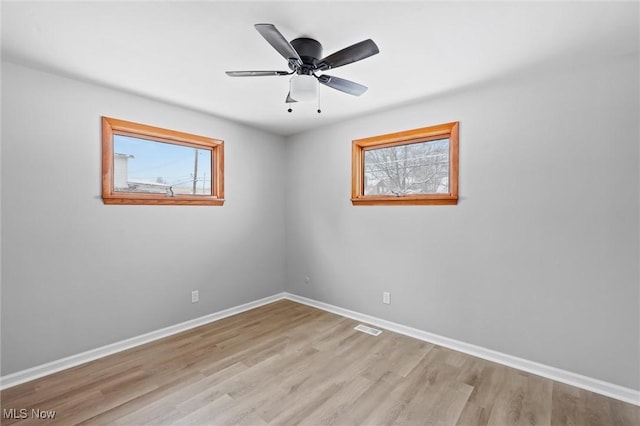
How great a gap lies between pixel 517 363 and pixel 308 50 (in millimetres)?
2988

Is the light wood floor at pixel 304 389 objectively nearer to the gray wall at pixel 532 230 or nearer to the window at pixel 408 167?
the gray wall at pixel 532 230

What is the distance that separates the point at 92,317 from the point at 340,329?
237 centimetres

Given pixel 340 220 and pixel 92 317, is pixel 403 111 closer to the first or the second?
pixel 340 220

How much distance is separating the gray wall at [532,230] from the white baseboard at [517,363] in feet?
0.18

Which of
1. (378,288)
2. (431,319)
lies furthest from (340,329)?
(431,319)

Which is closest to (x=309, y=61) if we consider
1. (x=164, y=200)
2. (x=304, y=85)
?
(x=304, y=85)

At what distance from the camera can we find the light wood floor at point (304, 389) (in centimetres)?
193

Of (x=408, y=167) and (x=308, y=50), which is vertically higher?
(x=308, y=50)

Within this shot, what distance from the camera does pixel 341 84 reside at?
2248 mm

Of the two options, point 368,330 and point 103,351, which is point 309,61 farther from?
point 103,351

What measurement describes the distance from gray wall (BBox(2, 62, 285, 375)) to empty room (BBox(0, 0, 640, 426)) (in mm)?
16

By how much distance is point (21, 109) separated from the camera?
7.56 feet

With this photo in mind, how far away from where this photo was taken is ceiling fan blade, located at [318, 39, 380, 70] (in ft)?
5.71

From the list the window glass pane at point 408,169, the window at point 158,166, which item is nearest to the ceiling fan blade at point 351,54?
the window glass pane at point 408,169
